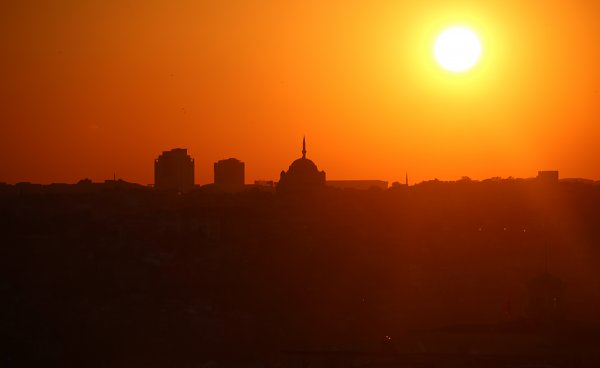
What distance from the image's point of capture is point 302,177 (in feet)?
340

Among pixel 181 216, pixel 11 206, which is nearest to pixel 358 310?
pixel 181 216

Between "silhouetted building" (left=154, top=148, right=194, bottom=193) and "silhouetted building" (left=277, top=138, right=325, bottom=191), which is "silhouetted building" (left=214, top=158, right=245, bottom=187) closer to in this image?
"silhouetted building" (left=154, top=148, right=194, bottom=193)

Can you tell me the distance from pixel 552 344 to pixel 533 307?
20.0ft

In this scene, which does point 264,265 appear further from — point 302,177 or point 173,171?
point 173,171

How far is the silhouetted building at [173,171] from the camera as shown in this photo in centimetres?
14562

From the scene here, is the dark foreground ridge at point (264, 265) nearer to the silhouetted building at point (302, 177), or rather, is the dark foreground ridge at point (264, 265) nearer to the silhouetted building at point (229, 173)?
the silhouetted building at point (302, 177)

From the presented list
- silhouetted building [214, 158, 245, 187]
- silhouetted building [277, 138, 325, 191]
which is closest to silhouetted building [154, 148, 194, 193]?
silhouetted building [214, 158, 245, 187]

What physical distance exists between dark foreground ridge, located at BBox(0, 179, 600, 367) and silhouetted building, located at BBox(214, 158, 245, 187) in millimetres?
18656

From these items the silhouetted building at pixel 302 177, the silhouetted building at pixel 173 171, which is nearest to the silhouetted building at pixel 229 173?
the silhouetted building at pixel 173 171

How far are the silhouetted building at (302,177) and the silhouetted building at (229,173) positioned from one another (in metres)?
44.1

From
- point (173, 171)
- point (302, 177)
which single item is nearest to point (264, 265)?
point (302, 177)

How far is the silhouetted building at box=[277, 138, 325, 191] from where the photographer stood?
103 metres

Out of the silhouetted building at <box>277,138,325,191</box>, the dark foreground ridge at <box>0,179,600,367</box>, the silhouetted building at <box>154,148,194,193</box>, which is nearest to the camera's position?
the dark foreground ridge at <box>0,179,600,367</box>

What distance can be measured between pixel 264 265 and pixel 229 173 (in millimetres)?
50929
